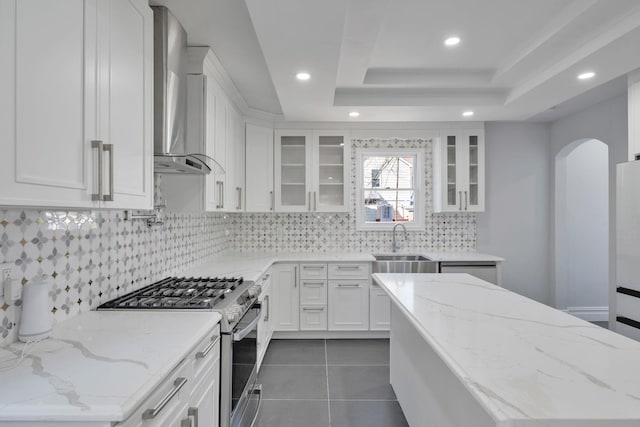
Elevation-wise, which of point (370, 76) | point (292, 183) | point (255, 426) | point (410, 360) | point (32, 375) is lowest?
point (255, 426)

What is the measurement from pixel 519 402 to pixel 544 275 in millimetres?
4287

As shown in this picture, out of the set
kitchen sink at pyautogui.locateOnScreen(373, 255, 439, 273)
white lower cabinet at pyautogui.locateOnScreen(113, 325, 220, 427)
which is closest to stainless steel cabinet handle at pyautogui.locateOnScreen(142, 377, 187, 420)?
white lower cabinet at pyautogui.locateOnScreen(113, 325, 220, 427)

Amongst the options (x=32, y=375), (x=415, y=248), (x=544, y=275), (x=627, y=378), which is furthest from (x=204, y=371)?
(x=544, y=275)

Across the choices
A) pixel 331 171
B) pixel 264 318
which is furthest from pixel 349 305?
pixel 331 171

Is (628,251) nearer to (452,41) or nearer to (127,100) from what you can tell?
(452,41)

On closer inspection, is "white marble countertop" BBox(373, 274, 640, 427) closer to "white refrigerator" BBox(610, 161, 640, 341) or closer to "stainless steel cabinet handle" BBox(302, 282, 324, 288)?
"white refrigerator" BBox(610, 161, 640, 341)

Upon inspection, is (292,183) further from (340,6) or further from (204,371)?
(204,371)

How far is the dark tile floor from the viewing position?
239 centimetres

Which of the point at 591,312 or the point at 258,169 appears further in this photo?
the point at 591,312

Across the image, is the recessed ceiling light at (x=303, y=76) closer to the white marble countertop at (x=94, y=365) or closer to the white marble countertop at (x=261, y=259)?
the white marble countertop at (x=261, y=259)

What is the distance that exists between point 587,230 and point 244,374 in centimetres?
473

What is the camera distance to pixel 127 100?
1.44 m

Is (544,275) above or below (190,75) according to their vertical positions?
below

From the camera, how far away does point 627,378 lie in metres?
0.99
